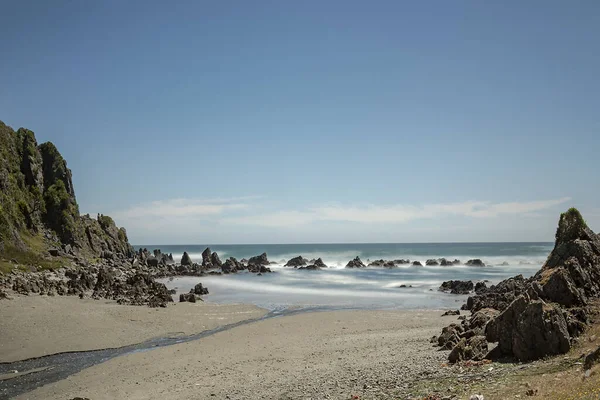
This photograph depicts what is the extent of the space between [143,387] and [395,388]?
30.9 feet

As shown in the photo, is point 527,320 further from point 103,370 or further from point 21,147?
point 21,147

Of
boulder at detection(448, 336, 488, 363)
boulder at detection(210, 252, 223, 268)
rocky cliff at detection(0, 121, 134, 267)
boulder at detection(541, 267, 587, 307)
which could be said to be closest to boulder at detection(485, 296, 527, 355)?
boulder at detection(448, 336, 488, 363)

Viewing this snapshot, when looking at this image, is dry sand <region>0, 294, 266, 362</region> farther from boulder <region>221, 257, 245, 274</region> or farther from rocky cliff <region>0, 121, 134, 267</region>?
boulder <region>221, 257, 245, 274</region>

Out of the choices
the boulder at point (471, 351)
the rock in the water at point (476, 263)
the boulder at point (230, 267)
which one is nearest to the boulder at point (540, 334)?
the boulder at point (471, 351)

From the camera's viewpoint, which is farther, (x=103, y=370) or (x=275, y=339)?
(x=275, y=339)

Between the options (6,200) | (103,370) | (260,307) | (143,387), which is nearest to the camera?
(143,387)

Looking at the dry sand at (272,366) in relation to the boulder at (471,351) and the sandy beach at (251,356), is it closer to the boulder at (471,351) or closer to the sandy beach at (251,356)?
the sandy beach at (251,356)

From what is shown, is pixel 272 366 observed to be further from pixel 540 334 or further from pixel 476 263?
pixel 476 263

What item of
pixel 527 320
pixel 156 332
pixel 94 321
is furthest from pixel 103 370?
pixel 527 320

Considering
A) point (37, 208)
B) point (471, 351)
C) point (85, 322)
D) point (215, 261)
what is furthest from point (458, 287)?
point (215, 261)

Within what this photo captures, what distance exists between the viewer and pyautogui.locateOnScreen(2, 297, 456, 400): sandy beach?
567 inches

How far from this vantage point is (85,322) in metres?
25.9

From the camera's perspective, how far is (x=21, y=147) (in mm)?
58406

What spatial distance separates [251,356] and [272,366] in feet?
7.76
